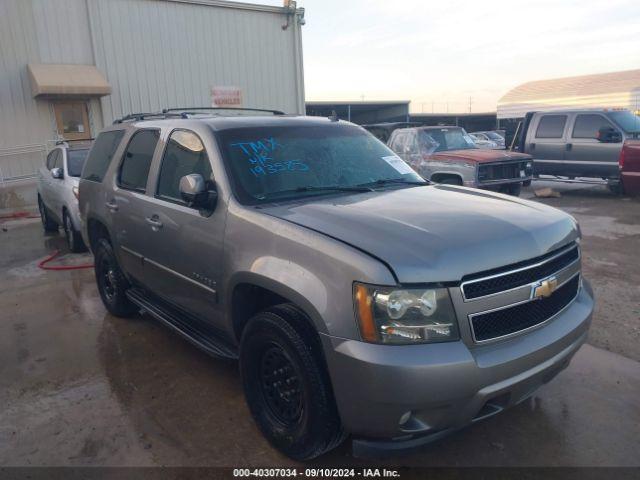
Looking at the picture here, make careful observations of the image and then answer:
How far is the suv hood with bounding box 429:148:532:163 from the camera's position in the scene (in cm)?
973

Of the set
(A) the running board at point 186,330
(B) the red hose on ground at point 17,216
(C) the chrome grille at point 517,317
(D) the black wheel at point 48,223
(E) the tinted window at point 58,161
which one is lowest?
(B) the red hose on ground at point 17,216

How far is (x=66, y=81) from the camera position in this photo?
563 inches

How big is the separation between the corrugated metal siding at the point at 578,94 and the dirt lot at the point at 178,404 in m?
36.2

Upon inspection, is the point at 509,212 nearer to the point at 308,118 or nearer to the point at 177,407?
the point at 308,118

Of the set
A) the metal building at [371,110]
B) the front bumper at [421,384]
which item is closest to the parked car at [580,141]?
the front bumper at [421,384]

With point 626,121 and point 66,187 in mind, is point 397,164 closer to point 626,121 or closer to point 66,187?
point 66,187

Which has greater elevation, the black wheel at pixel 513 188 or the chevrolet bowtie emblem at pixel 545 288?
the chevrolet bowtie emblem at pixel 545 288

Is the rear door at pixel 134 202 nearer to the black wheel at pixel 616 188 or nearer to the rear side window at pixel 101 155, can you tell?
the rear side window at pixel 101 155

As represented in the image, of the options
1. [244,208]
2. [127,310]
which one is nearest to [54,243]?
[127,310]

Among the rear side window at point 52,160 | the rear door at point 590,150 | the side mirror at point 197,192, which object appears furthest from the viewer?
the rear door at point 590,150

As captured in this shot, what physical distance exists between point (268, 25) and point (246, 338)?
17450 mm

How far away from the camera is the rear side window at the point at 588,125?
40.8ft

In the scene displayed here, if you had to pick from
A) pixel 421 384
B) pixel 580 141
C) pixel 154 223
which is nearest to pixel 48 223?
pixel 154 223

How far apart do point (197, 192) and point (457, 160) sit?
750 cm
